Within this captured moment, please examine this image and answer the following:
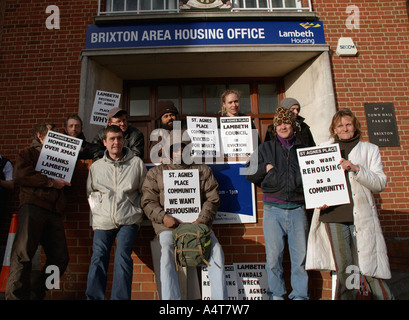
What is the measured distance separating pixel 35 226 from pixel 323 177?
298 cm

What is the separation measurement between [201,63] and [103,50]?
71.8 inches

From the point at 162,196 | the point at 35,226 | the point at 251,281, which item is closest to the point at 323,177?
the point at 251,281

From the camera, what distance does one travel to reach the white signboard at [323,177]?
2.99 metres

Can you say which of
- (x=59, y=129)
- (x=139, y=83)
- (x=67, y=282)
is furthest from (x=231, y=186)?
(x=139, y=83)

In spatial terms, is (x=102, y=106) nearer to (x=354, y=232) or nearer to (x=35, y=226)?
(x=35, y=226)

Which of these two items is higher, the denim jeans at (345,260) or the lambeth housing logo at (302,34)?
the lambeth housing logo at (302,34)

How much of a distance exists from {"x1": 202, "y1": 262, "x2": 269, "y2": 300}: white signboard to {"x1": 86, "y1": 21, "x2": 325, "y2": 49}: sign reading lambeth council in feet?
13.0

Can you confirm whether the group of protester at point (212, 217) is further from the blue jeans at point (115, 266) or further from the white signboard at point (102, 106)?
the white signboard at point (102, 106)

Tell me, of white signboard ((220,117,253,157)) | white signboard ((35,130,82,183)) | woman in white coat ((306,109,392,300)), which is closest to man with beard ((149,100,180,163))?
white signboard ((220,117,253,157))

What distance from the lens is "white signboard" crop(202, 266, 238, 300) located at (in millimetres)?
3312

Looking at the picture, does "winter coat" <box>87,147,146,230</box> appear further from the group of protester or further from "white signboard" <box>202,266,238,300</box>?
"white signboard" <box>202,266,238,300</box>

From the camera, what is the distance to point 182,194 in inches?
126

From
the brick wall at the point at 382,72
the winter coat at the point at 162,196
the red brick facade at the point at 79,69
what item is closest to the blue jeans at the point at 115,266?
the winter coat at the point at 162,196

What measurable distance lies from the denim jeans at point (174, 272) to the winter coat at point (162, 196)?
0.19 meters
